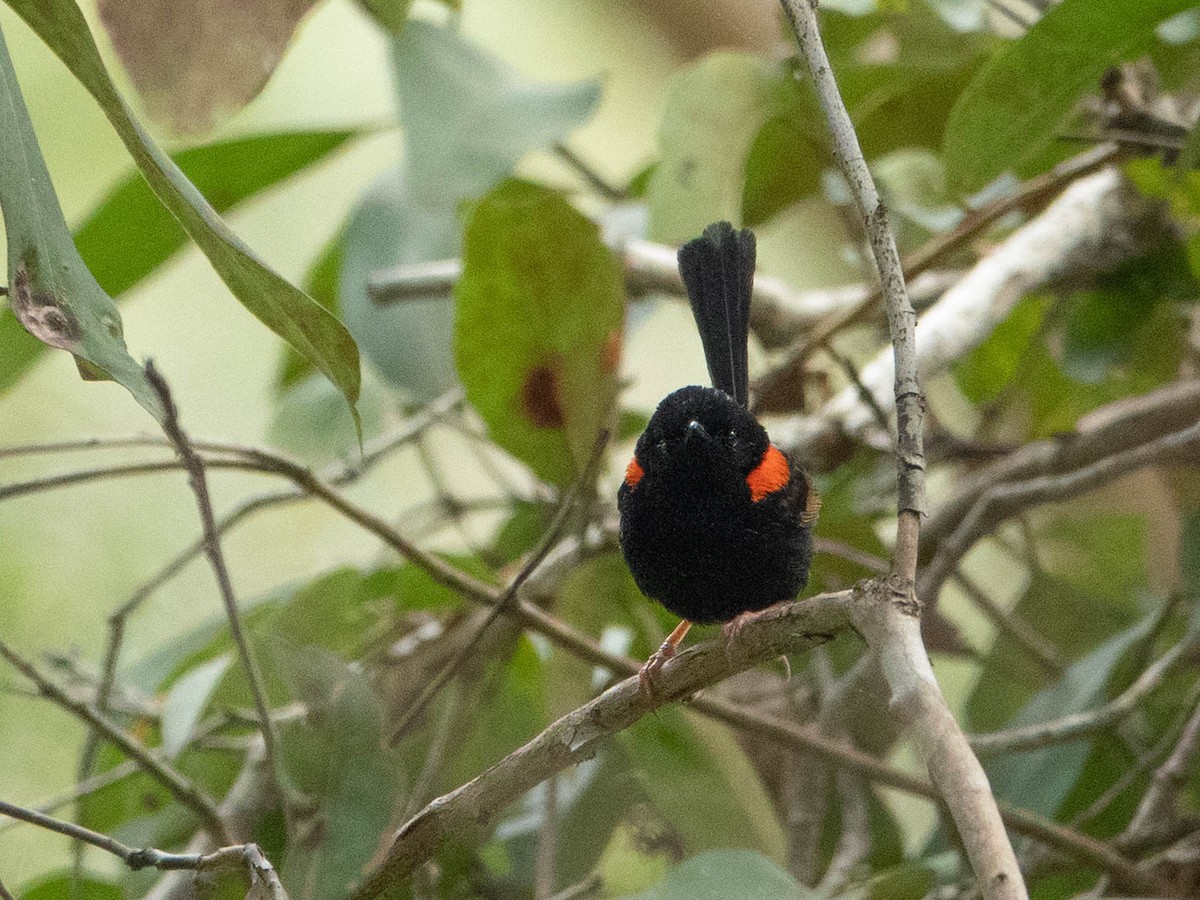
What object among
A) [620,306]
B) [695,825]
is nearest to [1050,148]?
[620,306]

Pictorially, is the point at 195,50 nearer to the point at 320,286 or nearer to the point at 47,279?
the point at 47,279

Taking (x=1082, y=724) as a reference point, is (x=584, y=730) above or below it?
above

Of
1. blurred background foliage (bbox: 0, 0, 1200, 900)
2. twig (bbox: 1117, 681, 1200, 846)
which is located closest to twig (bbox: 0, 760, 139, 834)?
blurred background foliage (bbox: 0, 0, 1200, 900)

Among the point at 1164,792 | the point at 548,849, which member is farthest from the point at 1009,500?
the point at 548,849

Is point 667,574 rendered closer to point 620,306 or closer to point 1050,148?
point 620,306

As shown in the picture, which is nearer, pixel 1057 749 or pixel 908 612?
pixel 908 612

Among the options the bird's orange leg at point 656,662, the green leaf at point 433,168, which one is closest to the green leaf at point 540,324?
the green leaf at point 433,168
